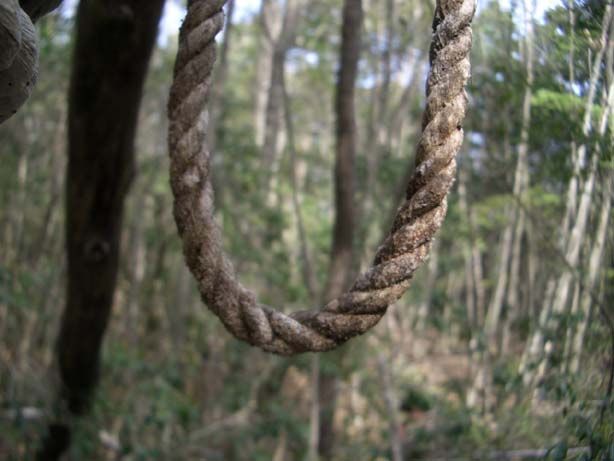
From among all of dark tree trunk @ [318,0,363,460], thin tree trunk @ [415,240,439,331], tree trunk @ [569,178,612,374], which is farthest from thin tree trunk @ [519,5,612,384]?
thin tree trunk @ [415,240,439,331]

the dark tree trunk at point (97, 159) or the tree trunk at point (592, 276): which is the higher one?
the dark tree trunk at point (97, 159)

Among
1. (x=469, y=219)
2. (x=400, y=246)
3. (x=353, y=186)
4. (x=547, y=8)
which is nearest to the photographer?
(x=400, y=246)

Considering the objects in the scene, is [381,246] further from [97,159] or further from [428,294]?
[428,294]

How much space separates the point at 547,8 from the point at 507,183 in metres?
0.81

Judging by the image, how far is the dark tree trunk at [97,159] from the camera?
1766mm

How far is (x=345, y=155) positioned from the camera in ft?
10.5

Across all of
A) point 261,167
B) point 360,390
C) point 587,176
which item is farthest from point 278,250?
point 587,176

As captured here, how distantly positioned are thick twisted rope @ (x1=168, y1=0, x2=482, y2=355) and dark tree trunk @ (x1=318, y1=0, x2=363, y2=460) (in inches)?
92.4

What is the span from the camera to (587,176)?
120cm

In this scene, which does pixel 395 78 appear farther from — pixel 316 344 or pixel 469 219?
pixel 316 344

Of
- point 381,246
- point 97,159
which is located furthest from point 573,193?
point 97,159

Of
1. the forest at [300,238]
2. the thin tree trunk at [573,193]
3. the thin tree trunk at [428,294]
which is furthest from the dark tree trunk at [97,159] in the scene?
the thin tree trunk at [428,294]

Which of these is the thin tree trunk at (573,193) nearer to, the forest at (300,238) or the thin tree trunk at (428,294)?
the forest at (300,238)

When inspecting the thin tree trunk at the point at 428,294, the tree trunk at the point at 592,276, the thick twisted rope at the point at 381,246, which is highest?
the thick twisted rope at the point at 381,246
